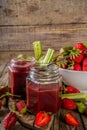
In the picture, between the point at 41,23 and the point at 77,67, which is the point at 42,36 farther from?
the point at 77,67

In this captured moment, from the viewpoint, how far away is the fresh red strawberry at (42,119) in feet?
3.03

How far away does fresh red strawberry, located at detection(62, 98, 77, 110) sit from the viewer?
106 cm

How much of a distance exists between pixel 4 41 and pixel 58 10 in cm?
49

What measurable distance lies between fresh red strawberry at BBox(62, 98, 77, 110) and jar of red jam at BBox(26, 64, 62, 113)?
3 centimetres

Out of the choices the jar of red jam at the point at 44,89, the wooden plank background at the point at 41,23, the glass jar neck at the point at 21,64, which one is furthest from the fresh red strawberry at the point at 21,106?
the wooden plank background at the point at 41,23

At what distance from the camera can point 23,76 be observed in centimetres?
114

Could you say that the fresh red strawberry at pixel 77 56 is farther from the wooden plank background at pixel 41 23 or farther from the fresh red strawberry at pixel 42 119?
the wooden plank background at pixel 41 23

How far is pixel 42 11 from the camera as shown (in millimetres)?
2385

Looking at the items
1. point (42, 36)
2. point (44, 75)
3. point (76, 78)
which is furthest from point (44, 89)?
point (42, 36)

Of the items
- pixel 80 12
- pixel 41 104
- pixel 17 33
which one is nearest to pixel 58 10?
pixel 80 12

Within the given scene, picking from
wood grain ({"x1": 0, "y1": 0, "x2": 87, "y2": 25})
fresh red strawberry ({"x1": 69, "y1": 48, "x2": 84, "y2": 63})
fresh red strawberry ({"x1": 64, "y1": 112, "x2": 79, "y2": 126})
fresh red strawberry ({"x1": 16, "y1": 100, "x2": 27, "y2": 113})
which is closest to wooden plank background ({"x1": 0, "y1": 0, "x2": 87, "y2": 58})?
wood grain ({"x1": 0, "y1": 0, "x2": 87, "y2": 25})

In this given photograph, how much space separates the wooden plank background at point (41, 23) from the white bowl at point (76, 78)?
3.88 feet

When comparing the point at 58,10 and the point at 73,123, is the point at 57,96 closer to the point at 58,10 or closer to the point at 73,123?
the point at 73,123

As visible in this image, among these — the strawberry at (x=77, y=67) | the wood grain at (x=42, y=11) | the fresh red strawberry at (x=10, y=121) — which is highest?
the wood grain at (x=42, y=11)
